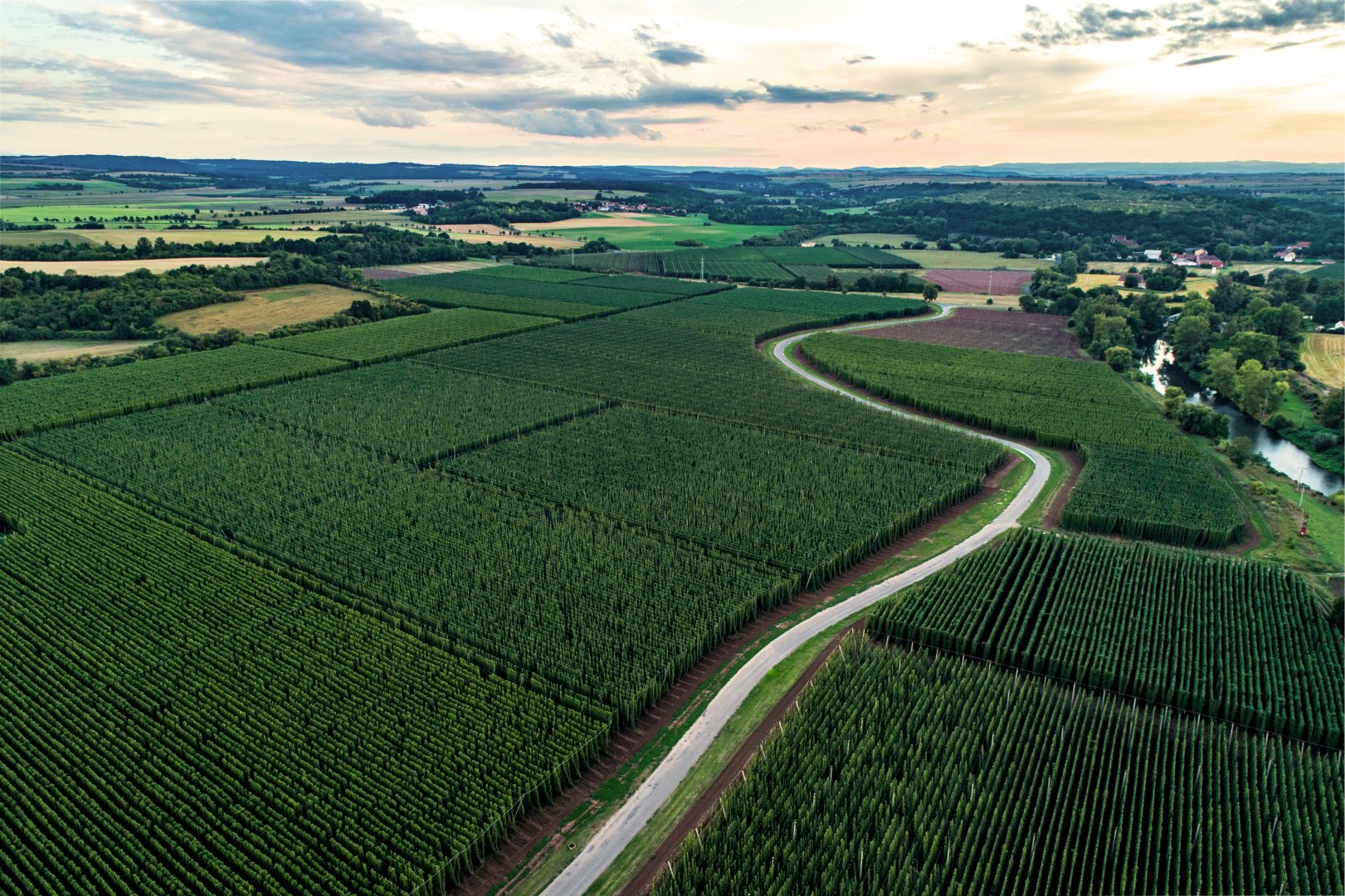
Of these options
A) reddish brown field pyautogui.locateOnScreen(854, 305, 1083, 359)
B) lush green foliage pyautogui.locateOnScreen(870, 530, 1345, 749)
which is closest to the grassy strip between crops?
lush green foliage pyautogui.locateOnScreen(870, 530, 1345, 749)

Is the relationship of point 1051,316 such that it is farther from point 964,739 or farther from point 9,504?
point 9,504

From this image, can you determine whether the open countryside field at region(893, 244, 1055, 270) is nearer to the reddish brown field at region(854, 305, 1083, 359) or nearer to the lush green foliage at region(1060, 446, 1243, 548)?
the reddish brown field at region(854, 305, 1083, 359)

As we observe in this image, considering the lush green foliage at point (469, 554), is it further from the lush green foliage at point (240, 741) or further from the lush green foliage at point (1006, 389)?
the lush green foliage at point (1006, 389)

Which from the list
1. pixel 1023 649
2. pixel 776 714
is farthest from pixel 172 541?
pixel 1023 649

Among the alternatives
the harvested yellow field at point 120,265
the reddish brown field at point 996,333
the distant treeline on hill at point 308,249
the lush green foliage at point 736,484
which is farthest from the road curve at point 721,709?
the distant treeline on hill at point 308,249

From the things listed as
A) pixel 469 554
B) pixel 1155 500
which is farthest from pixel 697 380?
pixel 1155 500
